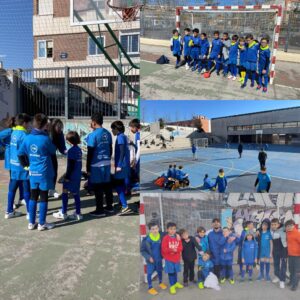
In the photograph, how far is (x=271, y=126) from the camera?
229 cm

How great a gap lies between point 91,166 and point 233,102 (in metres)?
2.73

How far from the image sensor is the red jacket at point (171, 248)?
2.70m

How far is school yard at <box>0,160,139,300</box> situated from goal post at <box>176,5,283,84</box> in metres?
2.14

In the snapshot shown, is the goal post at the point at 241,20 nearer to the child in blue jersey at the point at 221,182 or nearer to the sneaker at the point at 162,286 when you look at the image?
the child in blue jersey at the point at 221,182

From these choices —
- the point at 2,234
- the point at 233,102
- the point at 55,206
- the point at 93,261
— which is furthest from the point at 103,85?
the point at 233,102

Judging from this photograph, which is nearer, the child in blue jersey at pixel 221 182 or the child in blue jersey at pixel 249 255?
the child in blue jersey at pixel 221 182

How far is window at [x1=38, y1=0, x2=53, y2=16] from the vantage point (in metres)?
12.7

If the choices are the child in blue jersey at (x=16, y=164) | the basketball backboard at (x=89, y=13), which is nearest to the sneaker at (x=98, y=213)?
the child in blue jersey at (x=16, y=164)

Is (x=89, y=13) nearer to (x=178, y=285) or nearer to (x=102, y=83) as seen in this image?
(x=102, y=83)

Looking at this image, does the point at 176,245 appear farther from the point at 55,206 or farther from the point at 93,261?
the point at 55,206

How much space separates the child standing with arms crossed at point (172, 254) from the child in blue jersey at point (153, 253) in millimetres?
46

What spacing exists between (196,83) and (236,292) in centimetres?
177

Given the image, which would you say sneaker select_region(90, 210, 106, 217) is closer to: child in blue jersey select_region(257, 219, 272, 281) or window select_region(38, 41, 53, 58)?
child in blue jersey select_region(257, 219, 272, 281)

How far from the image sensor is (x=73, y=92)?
11617 mm
